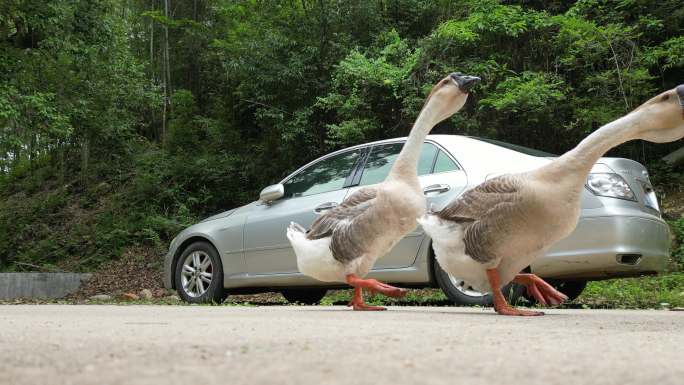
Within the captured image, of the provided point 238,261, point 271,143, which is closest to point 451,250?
point 238,261

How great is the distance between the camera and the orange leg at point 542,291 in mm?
4418

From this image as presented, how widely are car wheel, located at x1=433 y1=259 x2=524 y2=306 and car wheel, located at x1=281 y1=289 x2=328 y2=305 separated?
270cm

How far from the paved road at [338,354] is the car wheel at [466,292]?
2.29 m

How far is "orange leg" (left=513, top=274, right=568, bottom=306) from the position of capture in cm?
442

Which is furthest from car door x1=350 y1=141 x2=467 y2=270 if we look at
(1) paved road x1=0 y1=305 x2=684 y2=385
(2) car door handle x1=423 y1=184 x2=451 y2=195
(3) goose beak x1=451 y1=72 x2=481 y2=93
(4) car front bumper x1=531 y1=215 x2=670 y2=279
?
(1) paved road x1=0 y1=305 x2=684 y2=385

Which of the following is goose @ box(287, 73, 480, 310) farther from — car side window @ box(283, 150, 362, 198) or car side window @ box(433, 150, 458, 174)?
car side window @ box(283, 150, 362, 198)

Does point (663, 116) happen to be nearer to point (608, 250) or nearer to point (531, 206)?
point (531, 206)

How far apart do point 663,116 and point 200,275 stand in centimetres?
554

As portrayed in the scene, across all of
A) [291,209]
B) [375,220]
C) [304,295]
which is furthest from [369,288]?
[304,295]

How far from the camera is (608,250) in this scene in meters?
5.32

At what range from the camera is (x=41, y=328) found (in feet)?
10.7

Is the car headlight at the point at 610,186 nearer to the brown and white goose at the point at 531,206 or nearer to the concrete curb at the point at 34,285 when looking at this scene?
the brown and white goose at the point at 531,206

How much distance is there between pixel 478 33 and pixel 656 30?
3.17 metres

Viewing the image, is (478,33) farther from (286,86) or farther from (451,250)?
(451,250)
